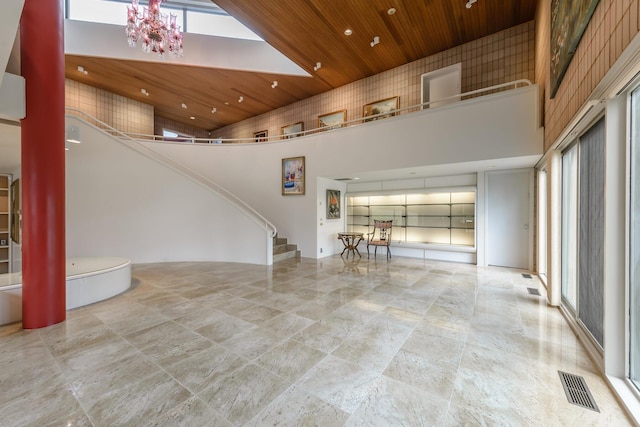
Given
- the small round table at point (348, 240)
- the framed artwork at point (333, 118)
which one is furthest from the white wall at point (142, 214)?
the framed artwork at point (333, 118)

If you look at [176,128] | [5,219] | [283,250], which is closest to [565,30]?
[283,250]

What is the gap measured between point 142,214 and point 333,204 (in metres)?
5.61

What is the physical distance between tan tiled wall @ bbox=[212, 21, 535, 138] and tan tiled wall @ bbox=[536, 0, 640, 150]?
3.60 metres

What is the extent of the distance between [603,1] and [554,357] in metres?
3.16

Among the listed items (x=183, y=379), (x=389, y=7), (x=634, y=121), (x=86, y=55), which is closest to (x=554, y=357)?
(x=634, y=121)

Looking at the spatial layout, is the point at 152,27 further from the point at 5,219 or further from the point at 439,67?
the point at 439,67

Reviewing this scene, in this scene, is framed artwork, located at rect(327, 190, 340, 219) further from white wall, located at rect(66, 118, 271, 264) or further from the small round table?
white wall, located at rect(66, 118, 271, 264)

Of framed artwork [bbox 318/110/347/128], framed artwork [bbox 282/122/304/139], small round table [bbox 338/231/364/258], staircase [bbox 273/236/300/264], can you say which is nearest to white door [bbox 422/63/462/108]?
framed artwork [bbox 318/110/347/128]

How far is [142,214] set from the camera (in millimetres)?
7176

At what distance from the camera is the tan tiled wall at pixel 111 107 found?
342 inches

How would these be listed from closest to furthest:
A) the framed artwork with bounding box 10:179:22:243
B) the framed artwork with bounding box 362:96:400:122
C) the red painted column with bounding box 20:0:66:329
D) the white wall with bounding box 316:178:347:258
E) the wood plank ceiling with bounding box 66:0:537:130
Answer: the red painted column with bounding box 20:0:66:329 < the wood plank ceiling with bounding box 66:0:537:130 < the framed artwork with bounding box 10:179:22:243 < the white wall with bounding box 316:178:347:258 < the framed artwork with bounding box 362:96:400:122

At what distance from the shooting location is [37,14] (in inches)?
121

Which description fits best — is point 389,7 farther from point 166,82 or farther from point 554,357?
point 166,82

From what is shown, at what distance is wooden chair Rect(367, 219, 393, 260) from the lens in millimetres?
7781
